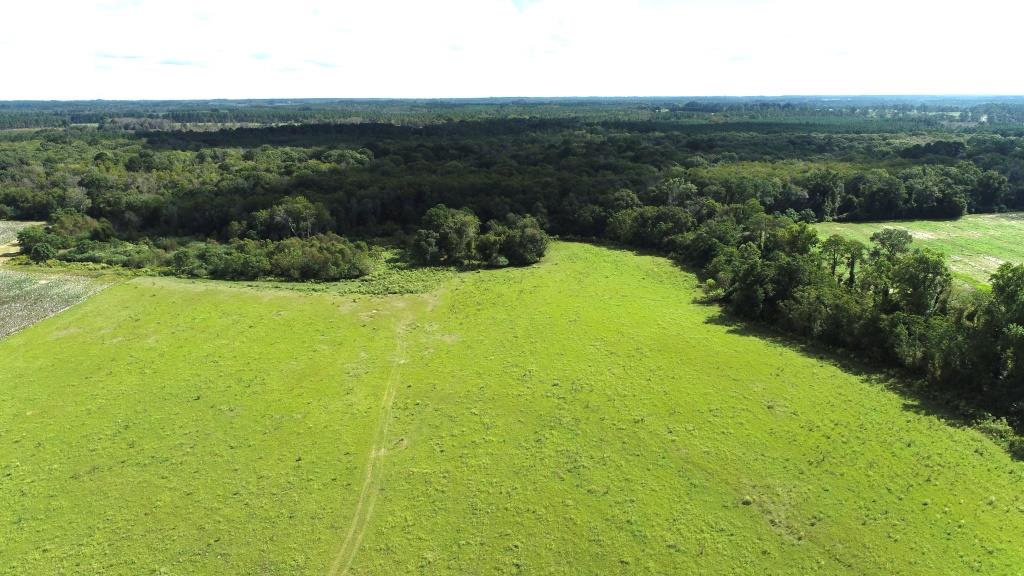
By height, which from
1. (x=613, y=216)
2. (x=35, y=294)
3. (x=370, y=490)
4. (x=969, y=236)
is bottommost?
(x=370, y=490)

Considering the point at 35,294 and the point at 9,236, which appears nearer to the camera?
the point at 35,294

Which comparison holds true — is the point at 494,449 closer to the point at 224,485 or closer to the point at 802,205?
the point at 224,485

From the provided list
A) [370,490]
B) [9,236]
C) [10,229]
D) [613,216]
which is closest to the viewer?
[370,490]

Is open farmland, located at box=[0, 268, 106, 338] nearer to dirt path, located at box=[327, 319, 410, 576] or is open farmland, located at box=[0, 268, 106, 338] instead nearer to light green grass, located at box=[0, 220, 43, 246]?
light green grass, located at box=[0, 220, 43, 246]

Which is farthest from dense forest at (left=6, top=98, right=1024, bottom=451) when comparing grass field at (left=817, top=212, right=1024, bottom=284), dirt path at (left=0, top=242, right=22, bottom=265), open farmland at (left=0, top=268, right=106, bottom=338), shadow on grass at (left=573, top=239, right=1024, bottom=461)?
open farmland at (left=0, top=268, right=106, bottom=338)

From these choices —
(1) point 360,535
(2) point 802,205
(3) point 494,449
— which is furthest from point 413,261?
(2) point 802,205

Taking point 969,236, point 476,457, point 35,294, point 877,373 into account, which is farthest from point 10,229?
point 969,236

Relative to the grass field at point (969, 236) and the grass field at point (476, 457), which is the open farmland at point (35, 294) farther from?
the grass field at point (969, 236)

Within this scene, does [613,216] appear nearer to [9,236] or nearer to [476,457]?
[476,457]

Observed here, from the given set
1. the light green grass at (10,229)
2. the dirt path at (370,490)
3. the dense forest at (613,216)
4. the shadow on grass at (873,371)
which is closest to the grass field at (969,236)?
the dense forest at (613,216)
